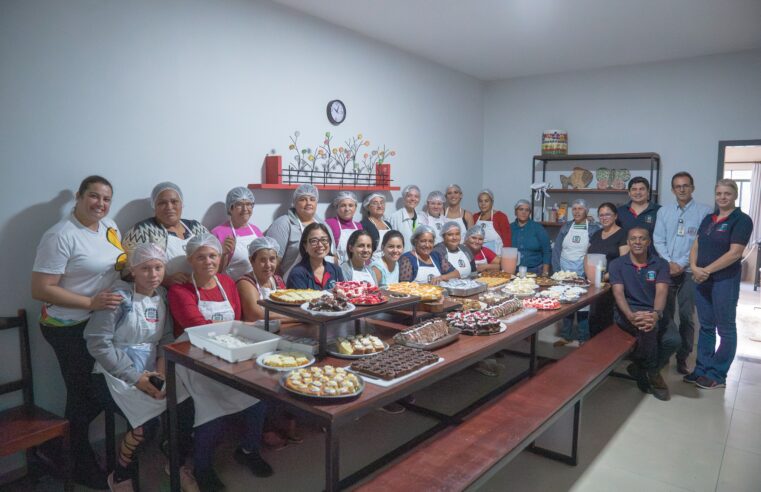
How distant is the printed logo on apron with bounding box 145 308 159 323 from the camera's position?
2814 mm

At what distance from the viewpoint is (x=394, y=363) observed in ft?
7.36

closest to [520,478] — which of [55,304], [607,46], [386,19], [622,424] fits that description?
[622,424]

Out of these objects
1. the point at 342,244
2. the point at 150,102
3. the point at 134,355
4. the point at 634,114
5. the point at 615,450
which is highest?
the point at 634,114

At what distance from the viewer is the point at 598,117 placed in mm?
6652

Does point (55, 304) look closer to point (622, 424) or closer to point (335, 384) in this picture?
point (335, 384)

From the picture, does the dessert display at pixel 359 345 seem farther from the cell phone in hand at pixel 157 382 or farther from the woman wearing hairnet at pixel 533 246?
the woman wearing hairnet at pixel 533 246

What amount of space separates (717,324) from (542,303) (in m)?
2.02

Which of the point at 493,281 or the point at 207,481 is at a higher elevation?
the point at 493,281

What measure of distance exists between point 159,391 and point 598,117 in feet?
20.4

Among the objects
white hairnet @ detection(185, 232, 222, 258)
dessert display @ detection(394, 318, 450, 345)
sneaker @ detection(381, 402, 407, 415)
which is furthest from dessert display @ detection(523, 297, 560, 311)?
white hairnet @ detection(185, 232, 222, 258)

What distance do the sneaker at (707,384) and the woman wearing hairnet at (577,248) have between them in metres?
1.24

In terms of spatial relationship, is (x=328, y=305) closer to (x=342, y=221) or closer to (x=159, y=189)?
(x=159, y=189)

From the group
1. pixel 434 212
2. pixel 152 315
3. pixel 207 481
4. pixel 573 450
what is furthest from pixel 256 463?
pixel 434 212

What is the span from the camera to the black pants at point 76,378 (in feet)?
9.31
